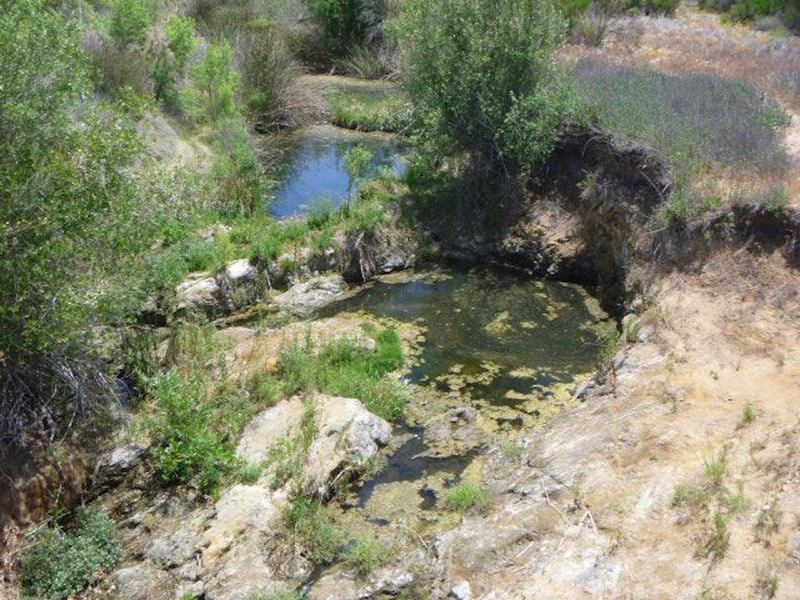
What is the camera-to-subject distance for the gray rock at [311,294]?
14.7 m

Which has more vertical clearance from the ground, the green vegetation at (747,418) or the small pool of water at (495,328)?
the green vegetation at (747,418)

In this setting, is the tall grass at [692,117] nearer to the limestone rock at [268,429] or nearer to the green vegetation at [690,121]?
the green vegetation at [690,121]

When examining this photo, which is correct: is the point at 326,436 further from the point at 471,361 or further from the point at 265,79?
the point at 265,79

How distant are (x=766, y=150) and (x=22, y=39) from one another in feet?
39.2

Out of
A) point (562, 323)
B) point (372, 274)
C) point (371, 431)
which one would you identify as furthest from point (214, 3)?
point (371, 431)

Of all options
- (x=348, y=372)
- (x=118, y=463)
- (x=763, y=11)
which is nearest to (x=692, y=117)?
(x=348, y=372)

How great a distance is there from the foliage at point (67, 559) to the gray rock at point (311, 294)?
6.24m

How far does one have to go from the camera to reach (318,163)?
21391 mm

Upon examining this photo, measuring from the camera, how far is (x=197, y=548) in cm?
878

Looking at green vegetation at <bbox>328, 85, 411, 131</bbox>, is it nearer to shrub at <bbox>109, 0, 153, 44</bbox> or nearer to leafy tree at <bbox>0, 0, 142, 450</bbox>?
shrub at <bbox>109, 0, 153, 44</bbox>

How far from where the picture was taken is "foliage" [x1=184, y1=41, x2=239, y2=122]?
65.7ft

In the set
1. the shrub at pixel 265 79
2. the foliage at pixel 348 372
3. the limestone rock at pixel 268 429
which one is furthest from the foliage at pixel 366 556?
the shrub at pixel 265 79

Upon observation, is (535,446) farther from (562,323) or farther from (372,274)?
(372,274)

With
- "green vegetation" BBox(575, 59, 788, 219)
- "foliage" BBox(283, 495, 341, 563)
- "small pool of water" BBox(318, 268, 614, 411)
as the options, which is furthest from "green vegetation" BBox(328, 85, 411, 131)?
"foliage" BBox(283, 495, 341, 563)
